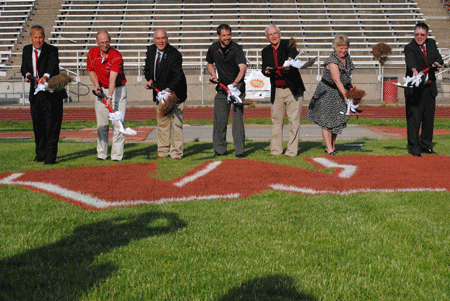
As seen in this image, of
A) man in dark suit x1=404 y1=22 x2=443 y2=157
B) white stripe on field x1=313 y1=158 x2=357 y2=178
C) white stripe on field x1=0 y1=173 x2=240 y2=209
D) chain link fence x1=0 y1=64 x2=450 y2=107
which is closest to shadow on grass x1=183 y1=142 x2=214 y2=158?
white stripe on field x1=313 y1=158 x2=357 y2=178

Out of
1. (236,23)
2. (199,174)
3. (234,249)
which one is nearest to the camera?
(234,249)

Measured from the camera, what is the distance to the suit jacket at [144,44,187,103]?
8320mm

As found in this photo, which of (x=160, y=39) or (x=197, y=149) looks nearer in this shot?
(x=160, y=39)

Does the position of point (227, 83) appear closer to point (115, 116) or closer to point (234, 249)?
point (115, 116)

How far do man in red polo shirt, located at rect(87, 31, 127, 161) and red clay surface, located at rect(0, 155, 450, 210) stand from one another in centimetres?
78

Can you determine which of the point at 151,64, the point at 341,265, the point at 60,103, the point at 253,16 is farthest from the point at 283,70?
the point at 253,16

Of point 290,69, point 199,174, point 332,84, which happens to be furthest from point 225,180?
point 332,84

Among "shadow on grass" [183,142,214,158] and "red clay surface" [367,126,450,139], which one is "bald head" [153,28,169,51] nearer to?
"shadow on grass" [183,142,214,158]

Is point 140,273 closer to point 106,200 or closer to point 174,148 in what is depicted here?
point 106,200

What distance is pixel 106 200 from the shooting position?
5223mm

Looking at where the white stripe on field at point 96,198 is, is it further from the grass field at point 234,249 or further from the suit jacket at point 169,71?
the suit jacket at point 169,71

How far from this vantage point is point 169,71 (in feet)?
27.5

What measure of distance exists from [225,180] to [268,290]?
10.9 ft

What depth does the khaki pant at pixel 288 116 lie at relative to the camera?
860 cm
